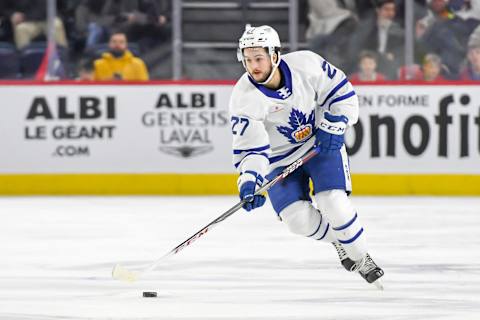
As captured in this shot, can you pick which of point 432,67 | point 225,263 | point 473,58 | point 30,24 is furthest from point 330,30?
point 225,263

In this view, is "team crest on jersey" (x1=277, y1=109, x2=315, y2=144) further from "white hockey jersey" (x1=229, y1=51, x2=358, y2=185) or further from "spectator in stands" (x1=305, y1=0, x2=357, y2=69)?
"spectator in stands" (x1=305, y1=0, x2=357, y2=69)

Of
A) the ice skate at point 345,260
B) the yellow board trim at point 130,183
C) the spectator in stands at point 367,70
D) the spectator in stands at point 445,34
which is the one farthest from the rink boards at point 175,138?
the ice skate at point 345,260

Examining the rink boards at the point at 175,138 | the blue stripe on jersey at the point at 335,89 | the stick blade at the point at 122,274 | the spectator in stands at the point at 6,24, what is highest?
the blue stripe on jersey at the point at 335,89

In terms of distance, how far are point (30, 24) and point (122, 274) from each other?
5172 mm

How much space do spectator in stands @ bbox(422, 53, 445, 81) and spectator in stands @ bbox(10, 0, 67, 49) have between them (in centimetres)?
262

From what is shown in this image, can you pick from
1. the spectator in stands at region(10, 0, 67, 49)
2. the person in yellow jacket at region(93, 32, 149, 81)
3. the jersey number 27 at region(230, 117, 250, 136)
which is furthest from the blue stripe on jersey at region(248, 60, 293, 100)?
the spectator in stands at region(10, 0, 67, 49)

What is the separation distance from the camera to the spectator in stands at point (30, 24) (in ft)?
33.3

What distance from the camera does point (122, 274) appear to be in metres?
5.32

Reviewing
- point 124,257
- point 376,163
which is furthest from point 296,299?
point 376,163

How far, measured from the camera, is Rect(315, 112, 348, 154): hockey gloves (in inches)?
209

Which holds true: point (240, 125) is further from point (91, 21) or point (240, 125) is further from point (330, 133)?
point (91, 21)

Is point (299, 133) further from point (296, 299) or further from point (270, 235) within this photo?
point (270, 235)

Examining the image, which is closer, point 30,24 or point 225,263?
point 225,263

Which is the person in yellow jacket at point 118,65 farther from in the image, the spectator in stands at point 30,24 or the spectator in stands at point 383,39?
the spectator in stands at point 383,39
